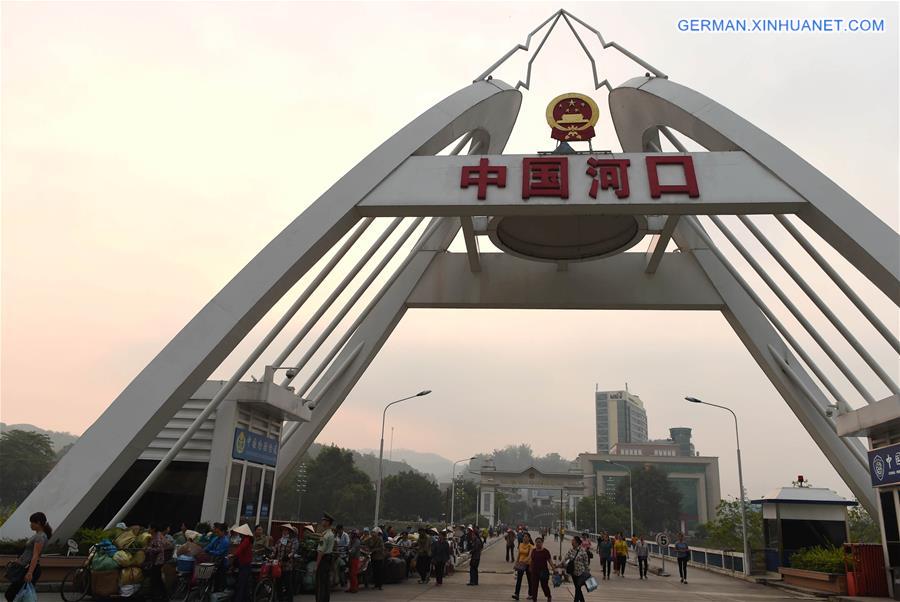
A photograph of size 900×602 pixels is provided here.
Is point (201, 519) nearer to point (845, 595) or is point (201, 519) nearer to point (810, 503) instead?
point (845, 595)

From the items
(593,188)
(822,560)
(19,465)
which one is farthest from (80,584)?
(19,465)

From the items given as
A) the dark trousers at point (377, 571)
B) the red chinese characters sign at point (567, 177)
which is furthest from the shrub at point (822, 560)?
the dark trousers at point (377, 571)

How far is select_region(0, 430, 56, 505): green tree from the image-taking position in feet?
236

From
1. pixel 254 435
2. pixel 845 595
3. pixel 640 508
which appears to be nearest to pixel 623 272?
pixel 845 595

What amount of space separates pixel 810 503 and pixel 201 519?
17.8m

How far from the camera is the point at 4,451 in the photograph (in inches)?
2867

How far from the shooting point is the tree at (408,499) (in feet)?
263

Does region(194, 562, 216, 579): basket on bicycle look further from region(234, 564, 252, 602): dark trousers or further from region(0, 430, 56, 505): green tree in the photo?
region(0, 430, 56, 505): green tree

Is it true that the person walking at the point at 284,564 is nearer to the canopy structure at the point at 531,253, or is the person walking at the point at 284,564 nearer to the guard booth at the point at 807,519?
the canopy structure at the point at 531,253

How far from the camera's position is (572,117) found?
18219 mm

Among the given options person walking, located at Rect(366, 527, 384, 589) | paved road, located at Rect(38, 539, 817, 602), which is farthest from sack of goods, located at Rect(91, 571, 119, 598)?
person walking, located at Rect(366, 527, 384, 589)

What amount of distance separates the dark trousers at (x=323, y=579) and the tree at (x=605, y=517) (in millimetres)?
70739

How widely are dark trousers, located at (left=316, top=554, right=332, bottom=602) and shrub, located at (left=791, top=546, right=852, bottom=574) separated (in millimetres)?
12779

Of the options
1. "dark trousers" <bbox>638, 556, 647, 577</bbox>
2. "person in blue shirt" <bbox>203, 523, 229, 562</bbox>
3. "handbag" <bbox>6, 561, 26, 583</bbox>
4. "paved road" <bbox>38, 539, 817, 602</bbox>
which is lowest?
"paved road" <bbox>38, 539, 817, 602</bbox>
